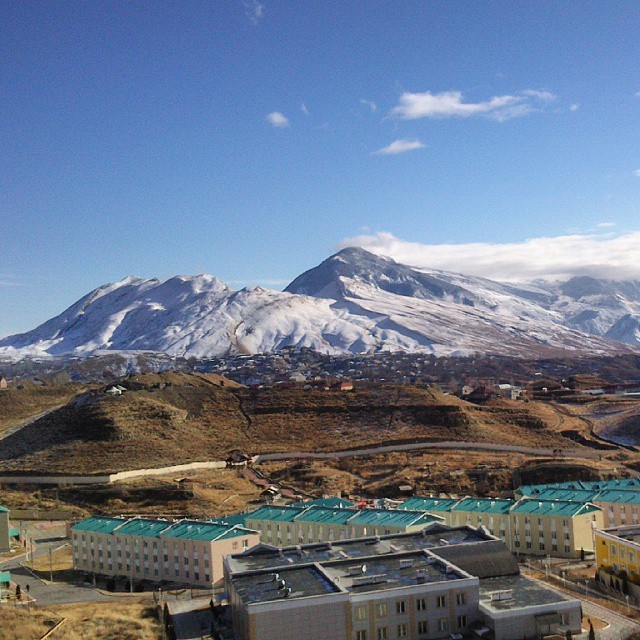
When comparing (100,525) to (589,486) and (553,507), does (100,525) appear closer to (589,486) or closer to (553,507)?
(553,507)

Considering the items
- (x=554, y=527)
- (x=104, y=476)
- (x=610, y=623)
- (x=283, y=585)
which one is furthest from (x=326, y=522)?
(x=104, y=476)

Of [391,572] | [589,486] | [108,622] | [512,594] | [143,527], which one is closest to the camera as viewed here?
[512,594]

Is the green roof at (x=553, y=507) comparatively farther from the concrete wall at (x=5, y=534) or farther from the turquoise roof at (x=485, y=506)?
the concrete wall at (x=5, y=534)

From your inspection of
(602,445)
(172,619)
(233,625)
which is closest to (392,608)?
(233,625)

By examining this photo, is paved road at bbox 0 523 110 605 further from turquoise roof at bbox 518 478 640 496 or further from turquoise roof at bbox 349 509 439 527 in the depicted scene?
turquoise roof at bbox 518 478 640 496

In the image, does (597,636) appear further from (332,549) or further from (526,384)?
(526,384)

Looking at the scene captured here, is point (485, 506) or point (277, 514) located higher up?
point (277, 514)
